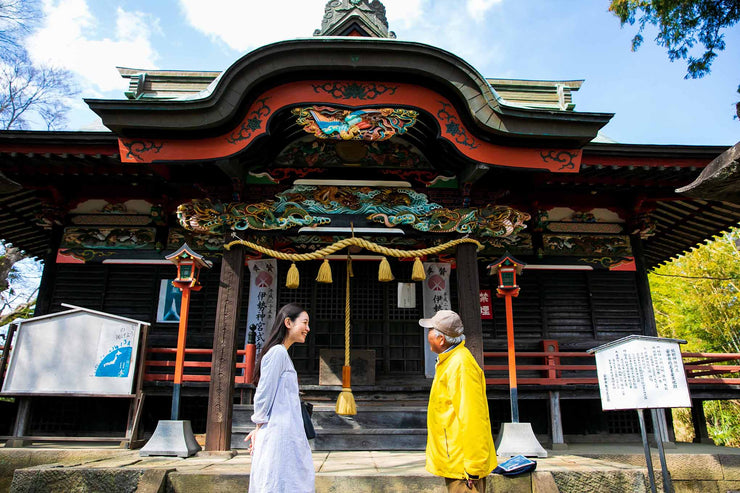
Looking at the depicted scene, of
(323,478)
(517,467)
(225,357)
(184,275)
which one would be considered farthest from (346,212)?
(517,467)

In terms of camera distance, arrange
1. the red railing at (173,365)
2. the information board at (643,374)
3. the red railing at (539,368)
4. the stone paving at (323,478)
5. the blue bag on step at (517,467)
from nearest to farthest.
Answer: the blue bag on step at (517,467), the stone paving at (323,478), the information board at (643,374), the red railing at (173,365), the red railing at (539,368)

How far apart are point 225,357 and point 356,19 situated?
674 centimetres

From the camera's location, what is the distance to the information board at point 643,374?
191 inches

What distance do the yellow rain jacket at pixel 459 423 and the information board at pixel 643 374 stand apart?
8.91 feet

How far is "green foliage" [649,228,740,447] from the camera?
18328 mm

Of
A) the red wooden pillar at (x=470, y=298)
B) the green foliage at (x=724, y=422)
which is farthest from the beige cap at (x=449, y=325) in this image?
the green foliage at (x=724, y=422)

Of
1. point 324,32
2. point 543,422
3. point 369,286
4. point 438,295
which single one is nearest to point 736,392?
point 543,422

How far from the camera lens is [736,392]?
810 centimetres

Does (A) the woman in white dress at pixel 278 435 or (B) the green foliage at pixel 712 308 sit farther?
(B) the green foliage at pixel 712 308

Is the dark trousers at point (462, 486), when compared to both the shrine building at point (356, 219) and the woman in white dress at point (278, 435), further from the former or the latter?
the shrine building at point (356, 219)

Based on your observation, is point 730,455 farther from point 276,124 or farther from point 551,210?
point 276,124

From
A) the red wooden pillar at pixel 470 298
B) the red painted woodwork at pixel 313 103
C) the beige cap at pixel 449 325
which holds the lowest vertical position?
the beige cap at pixel 449 325

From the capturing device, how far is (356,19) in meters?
9.23

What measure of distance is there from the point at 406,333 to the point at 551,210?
3659 mm
